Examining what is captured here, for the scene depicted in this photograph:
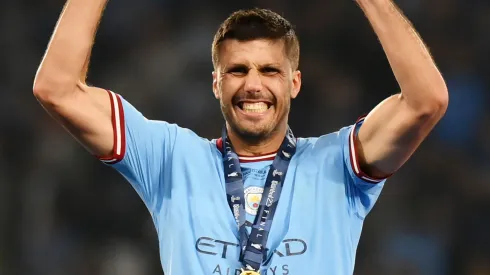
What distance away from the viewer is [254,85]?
266 cm

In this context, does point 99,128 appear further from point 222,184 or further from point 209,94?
point 209,94

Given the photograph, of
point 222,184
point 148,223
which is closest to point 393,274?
point 148,223

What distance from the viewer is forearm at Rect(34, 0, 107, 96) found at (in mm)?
2410

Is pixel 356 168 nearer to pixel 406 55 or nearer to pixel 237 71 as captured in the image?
pixel 406 55

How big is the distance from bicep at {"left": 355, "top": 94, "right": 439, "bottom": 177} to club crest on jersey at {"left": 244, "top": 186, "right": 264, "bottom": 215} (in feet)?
1.24

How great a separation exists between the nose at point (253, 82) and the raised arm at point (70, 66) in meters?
0.55

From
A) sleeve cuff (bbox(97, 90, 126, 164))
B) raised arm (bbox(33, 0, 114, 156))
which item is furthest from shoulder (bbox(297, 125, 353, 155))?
raised arm (bbox(33, 0, 114, 156))

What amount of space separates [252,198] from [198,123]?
8.56 ft

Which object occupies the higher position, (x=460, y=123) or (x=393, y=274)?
(x=460, y=123)

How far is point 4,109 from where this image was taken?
17.5 ft

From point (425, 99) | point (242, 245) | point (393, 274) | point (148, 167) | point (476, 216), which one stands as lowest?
point (393, 274)

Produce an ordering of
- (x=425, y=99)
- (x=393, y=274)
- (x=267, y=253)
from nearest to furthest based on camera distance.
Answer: (x=425, y=99) < (x=267, y=253) < (x=393, y=274)

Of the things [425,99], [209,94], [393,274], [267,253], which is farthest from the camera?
[209,94]

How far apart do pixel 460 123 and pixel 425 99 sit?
293 centimetres
